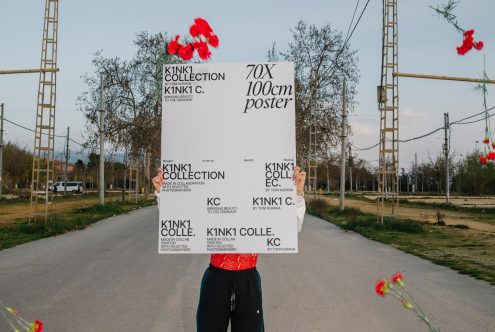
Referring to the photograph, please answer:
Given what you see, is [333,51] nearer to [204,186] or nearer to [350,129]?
[350,129]

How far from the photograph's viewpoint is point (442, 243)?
599 inches

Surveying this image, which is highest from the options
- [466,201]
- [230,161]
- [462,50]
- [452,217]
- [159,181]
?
[462,50]

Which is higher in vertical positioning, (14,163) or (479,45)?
(14,163)

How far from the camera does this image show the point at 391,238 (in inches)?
644

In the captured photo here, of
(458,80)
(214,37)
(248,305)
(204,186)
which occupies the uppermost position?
(458,80)

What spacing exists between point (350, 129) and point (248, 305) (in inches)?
1364

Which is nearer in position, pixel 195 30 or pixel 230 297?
pixel 230 297

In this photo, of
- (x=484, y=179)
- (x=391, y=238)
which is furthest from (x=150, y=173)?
(x=484, y=179)

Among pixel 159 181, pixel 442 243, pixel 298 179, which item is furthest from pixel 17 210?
pixel 298 179

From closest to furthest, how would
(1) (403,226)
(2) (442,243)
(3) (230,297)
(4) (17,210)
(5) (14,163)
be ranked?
(3) (230,297), (2) (442,243), (1) (403,226), (4) (17,210), (5) (14,163)

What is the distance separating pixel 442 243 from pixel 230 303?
1340 centimetres

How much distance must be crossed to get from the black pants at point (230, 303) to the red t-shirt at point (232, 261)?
32 millimetres

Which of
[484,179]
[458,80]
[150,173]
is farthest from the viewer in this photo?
[484,179]

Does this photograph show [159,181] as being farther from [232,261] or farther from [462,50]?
[462,50]
